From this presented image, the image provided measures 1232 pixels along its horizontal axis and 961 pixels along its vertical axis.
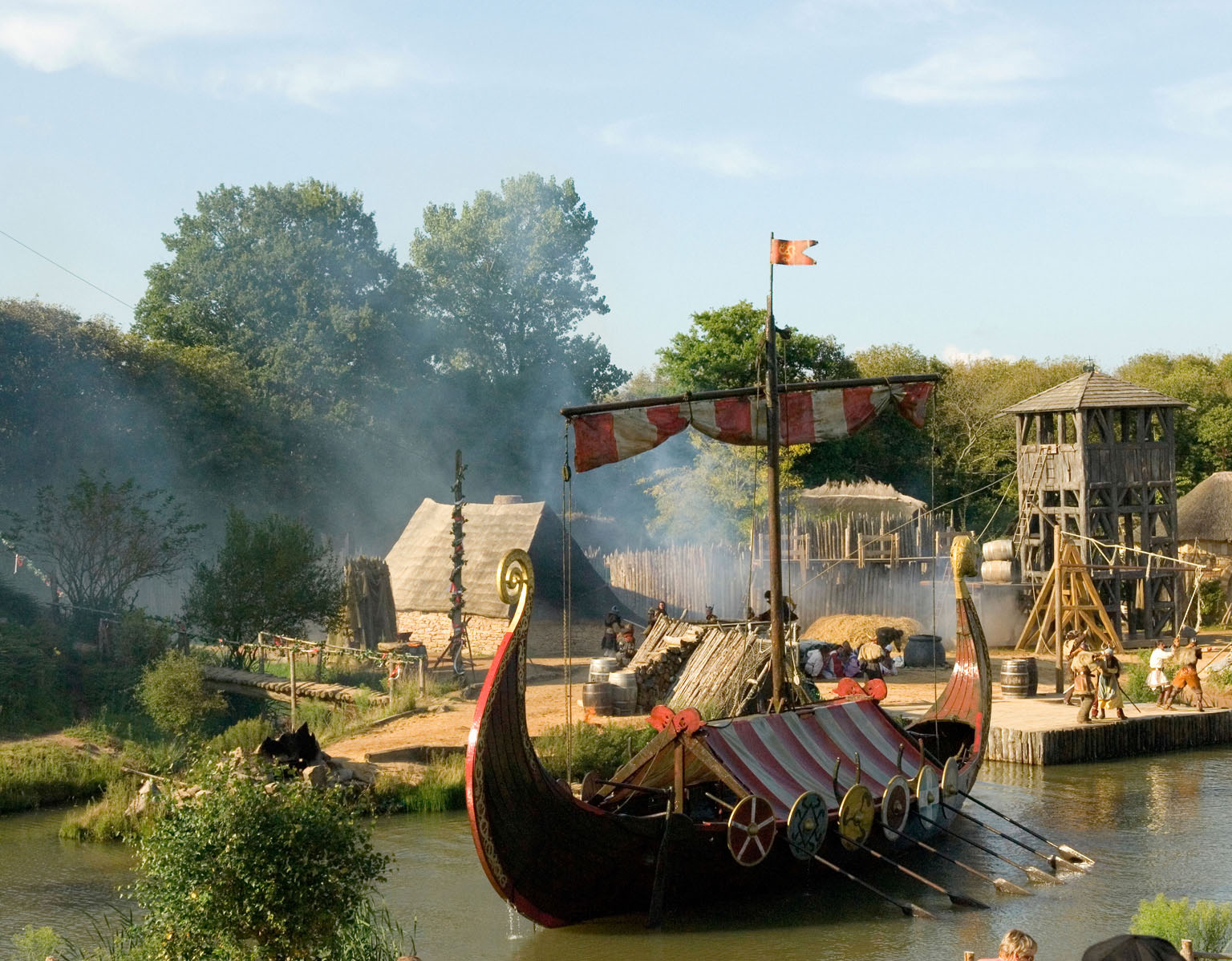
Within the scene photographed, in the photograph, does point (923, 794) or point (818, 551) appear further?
point (818, 551)

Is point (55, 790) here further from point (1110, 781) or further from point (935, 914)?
point (1110, 781)

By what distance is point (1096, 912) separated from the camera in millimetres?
12055

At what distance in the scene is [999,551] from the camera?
1137 inches

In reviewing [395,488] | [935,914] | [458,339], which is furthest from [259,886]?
[458,339]

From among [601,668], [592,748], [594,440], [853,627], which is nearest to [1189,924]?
[594,440]

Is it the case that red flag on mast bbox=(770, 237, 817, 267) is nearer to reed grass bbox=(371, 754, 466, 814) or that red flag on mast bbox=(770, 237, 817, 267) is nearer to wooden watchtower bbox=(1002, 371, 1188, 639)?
reed grass bbox=(371, 754, 466, 814)

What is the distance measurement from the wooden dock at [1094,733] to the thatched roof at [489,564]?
1192 cm

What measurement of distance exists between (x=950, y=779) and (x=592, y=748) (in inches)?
187

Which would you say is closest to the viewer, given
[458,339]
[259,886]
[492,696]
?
[259,886]

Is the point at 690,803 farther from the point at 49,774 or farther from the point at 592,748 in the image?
the point at 49,774

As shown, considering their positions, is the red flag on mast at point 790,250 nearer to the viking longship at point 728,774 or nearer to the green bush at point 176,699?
the viking longship at point 728,774

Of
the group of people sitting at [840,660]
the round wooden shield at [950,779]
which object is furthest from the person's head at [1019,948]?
the group of people sitting at [840,660]

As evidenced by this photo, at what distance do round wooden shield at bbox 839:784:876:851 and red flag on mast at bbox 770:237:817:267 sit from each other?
5.48 metres

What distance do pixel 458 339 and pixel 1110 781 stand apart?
1388 inches
